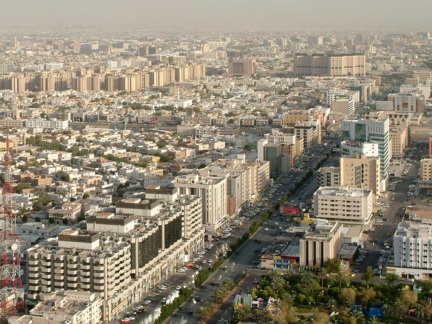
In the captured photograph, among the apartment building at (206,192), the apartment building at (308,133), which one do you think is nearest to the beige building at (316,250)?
the apartment building at (206,192)

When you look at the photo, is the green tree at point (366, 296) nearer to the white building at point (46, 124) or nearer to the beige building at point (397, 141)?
the beige building at point (397, 141)

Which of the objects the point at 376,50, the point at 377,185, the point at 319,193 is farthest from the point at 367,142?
the point at 376,50

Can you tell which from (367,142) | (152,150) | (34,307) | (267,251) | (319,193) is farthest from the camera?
(152,150)

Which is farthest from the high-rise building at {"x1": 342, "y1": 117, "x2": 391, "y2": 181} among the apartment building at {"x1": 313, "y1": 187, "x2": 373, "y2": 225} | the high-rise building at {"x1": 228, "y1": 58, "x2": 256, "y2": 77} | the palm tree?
the high-rise building at {"x1": 228, "y1": 58, "x2": 256, "y2": 77}

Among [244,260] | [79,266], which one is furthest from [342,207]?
[79,266]

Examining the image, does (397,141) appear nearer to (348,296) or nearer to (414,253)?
(414,253)

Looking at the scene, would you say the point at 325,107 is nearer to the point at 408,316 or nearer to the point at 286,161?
the point at 286,161

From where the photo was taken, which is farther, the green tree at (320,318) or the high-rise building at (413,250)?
the high-rise building at (413,250)
